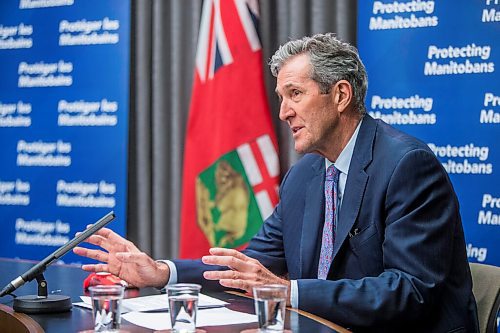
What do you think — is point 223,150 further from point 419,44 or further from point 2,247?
point 2,247

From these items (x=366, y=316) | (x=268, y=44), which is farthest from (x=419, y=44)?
(x=366, y=316)

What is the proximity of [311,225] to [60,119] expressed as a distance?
2.54m

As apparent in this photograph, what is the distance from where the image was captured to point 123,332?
1.82 metres

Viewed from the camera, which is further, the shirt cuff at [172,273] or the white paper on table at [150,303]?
the shirt cuff at [172,273]

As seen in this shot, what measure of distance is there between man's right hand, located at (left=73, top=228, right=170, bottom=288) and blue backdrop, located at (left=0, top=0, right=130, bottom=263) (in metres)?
2.02

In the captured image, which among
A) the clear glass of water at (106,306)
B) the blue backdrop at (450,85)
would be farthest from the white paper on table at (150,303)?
the blue backdrop at (450,85)

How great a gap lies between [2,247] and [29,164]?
21.4 inches

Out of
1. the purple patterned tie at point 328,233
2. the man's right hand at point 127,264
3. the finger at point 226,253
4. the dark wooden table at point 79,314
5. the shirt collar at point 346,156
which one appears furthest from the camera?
the shirt collar at point 346,156

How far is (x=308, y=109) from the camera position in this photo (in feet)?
9.14

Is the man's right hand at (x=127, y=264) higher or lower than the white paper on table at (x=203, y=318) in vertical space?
higher

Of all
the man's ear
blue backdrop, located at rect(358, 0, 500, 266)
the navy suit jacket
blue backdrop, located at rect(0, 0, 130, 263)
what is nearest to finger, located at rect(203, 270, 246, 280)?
the navy suit jacket

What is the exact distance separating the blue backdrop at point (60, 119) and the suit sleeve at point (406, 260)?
7.85ft

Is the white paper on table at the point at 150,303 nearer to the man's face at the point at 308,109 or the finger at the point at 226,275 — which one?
the finger at the point at 226,275

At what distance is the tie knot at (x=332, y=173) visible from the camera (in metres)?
2.75
